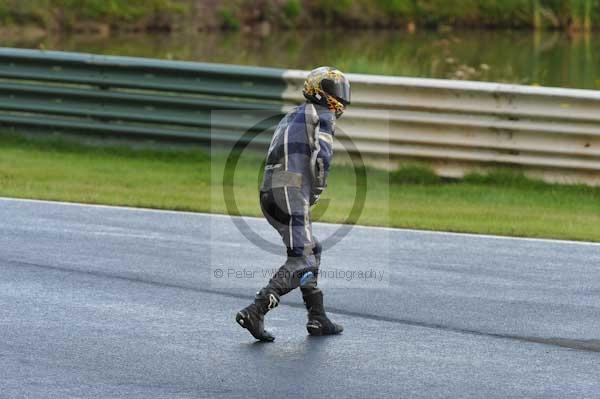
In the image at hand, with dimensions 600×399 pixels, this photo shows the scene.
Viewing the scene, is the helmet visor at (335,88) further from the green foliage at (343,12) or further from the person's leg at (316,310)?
the green foliage at (343,12)

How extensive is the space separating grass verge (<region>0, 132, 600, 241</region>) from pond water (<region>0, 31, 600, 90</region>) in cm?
403

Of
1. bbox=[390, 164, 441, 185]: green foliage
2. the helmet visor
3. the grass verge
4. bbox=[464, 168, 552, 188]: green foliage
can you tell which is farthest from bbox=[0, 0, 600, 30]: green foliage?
the helmet visor

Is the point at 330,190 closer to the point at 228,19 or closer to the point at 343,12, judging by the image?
the point at 228,19

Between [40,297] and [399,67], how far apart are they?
999 cm

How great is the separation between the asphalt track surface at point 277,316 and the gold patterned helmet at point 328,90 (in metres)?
1.41

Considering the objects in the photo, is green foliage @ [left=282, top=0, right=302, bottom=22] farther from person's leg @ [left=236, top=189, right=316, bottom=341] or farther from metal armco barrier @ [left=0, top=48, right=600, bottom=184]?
person's leg @ [left=236, top=189, right=316, bottom=341]

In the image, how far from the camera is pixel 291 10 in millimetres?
42625

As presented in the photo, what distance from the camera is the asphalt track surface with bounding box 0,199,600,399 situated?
6762 mm

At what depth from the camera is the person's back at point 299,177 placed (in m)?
7.39

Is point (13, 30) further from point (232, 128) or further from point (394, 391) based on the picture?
point (394, 391)

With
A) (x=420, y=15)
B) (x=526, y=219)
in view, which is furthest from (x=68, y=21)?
(x=526, y=219)

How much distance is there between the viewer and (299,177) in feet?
24.3

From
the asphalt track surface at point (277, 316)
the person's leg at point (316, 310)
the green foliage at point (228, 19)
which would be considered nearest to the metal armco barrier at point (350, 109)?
the asphalt track surface at point (277, 316)

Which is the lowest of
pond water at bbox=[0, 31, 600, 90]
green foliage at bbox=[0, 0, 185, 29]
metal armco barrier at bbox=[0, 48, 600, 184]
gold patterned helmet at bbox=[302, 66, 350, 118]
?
gold patterned helmet at bbox=[302, 66, 350, 118]
